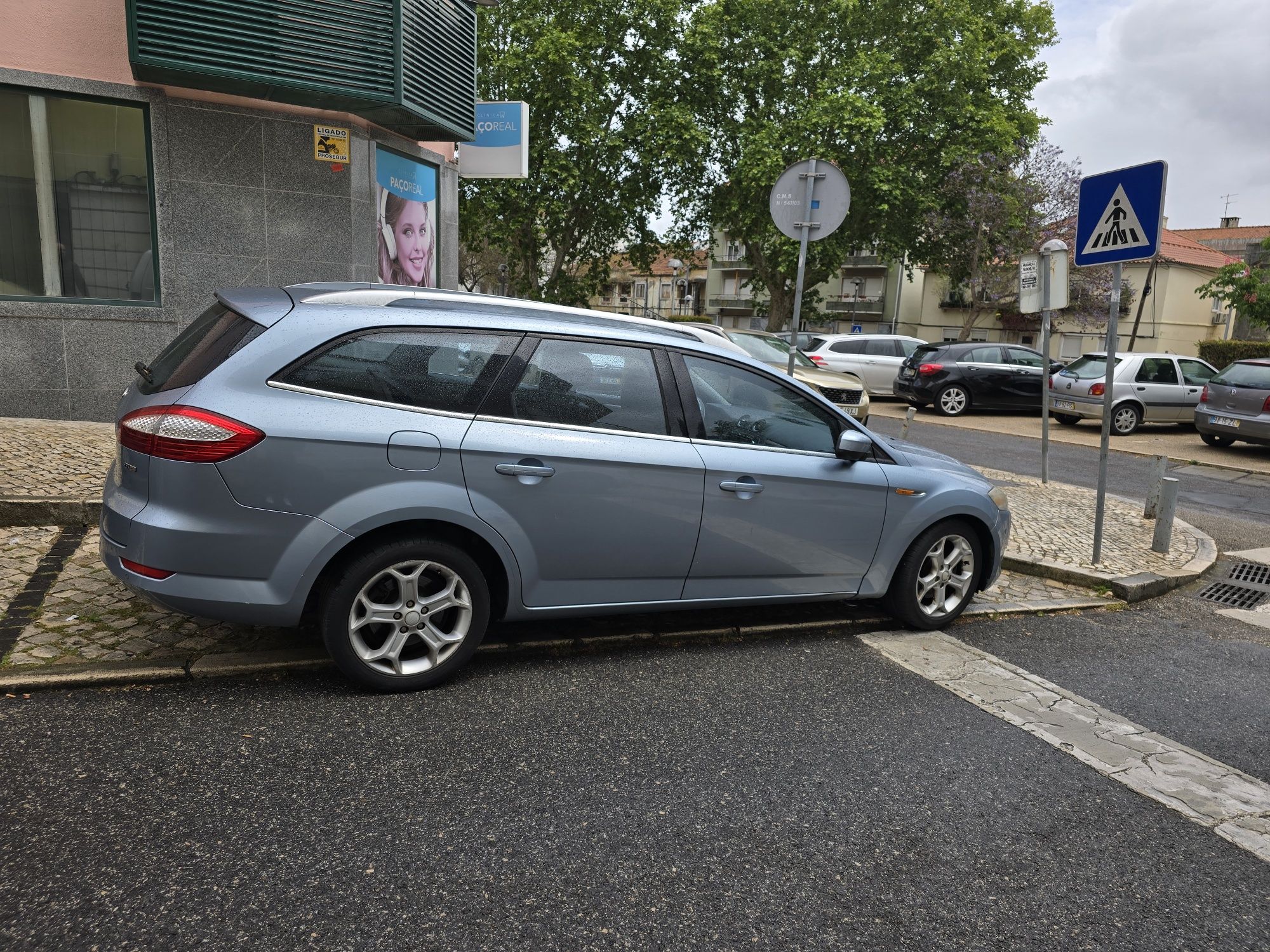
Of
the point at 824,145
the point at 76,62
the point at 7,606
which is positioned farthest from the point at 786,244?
the point at 7,606

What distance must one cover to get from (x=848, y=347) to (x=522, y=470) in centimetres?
1968

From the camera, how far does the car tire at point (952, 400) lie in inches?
793

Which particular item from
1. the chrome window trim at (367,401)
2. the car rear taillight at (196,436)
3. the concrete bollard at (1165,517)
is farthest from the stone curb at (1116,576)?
the car rear taillight at (196,436)

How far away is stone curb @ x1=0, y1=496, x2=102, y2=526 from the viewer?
5.71 meters

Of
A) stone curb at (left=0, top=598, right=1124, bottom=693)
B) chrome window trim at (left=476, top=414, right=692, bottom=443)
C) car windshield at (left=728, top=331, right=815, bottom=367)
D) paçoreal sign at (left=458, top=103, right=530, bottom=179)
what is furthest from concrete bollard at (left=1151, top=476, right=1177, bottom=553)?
paçoreal sign at (left=458, top=103, right=530, bottom=179)

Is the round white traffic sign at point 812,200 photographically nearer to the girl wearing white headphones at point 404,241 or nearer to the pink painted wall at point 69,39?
the girl wearing white headphones at point 404,241

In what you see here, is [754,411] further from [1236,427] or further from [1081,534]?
[1236,427]

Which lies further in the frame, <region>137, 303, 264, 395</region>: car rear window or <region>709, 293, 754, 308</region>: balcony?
<region>709, 293, 754, 308</region>: balcony

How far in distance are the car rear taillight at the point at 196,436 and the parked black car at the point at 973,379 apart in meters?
18.6

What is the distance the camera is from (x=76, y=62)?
28.5 feet

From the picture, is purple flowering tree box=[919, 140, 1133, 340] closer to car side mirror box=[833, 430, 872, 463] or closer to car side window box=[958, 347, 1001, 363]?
car side window box=[958, 347, 1001, 363]

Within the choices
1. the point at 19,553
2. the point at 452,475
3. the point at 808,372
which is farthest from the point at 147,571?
the point at 808,372

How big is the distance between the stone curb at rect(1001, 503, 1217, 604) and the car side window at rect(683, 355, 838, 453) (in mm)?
2249

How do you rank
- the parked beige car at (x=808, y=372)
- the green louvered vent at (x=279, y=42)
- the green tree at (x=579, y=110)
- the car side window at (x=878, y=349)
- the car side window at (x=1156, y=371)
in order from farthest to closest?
the green tree at (x=579, y=110)
the car side window at (x=878, y=349)
the car side window at (x=1156, y=371)
the parked beige car at (x=808, y=372)
the green louvered vent at (x=279, y=42)
